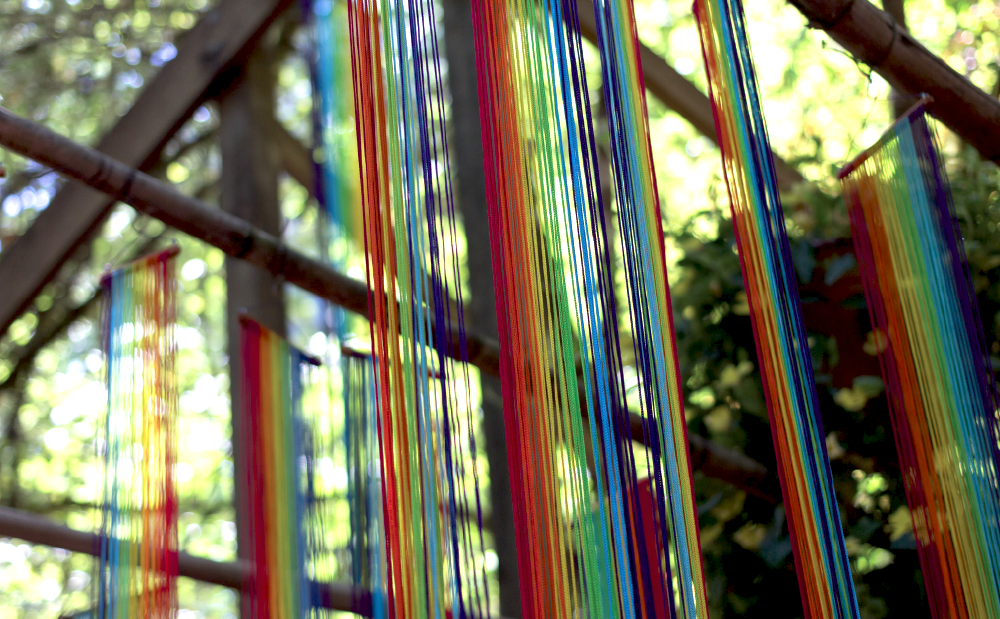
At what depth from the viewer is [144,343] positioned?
198 cm

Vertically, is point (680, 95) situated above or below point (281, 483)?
above

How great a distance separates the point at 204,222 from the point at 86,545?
816 mm

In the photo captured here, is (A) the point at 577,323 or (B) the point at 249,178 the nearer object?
(A) the point at 577,323

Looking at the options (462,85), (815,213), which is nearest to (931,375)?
(815,213)

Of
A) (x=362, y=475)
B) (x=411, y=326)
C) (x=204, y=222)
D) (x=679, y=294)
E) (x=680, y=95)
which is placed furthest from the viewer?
(x=680, y=95)

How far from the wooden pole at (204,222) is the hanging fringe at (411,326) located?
52 cm

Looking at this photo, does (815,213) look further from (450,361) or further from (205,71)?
(205,71)

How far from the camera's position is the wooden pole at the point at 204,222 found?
1752mm

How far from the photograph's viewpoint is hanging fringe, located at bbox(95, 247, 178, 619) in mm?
1861

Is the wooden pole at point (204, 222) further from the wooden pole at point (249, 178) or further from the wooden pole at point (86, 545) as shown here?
the wooden pole at point (249, 178)

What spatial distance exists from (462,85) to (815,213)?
1.09m

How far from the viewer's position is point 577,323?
1.32 meters

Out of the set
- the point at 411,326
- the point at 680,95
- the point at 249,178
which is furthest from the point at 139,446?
the point at 680,95

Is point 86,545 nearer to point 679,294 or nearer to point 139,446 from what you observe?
point 139,446
